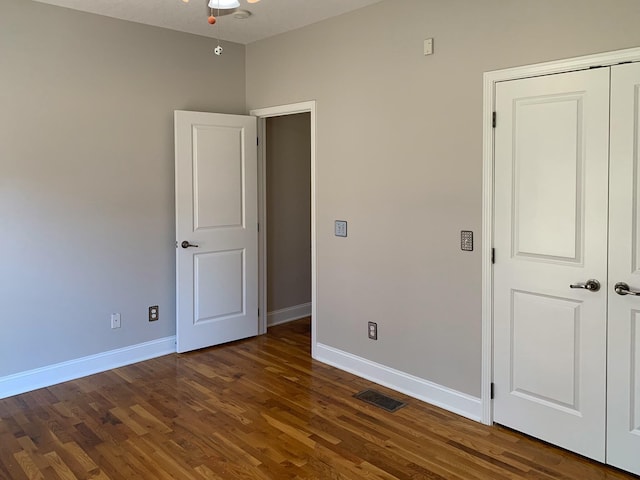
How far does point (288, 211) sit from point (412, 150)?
229 centimetres

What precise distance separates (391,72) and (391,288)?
1549mm

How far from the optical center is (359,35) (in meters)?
3.88

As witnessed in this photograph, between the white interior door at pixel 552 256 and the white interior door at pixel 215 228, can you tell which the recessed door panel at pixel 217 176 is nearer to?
the white interior door at pixel 215 228

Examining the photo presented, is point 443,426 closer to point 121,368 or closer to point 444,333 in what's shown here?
point 444,333

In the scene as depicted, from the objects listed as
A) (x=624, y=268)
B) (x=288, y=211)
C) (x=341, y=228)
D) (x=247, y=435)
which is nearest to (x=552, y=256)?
(x=624, y=268)

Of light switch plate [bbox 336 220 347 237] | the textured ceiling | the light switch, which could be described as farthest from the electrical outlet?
the textured ceiling

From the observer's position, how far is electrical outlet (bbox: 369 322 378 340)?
3.93 meters

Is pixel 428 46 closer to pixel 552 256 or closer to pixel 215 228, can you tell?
pixel 552 256

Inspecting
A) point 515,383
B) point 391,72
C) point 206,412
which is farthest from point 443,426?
point 391,72

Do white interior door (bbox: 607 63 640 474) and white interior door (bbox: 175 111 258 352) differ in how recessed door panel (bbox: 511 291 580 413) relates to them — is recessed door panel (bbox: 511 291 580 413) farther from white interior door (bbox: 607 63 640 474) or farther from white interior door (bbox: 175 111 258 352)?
white interior door (bbox: 175 111 258 352)

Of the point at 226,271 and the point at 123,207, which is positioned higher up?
the point at 123,207

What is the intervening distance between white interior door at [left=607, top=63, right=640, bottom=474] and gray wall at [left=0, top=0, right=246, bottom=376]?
340 cm

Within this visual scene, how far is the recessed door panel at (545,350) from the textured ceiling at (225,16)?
240 cm

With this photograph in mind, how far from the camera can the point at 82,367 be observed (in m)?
4.12
